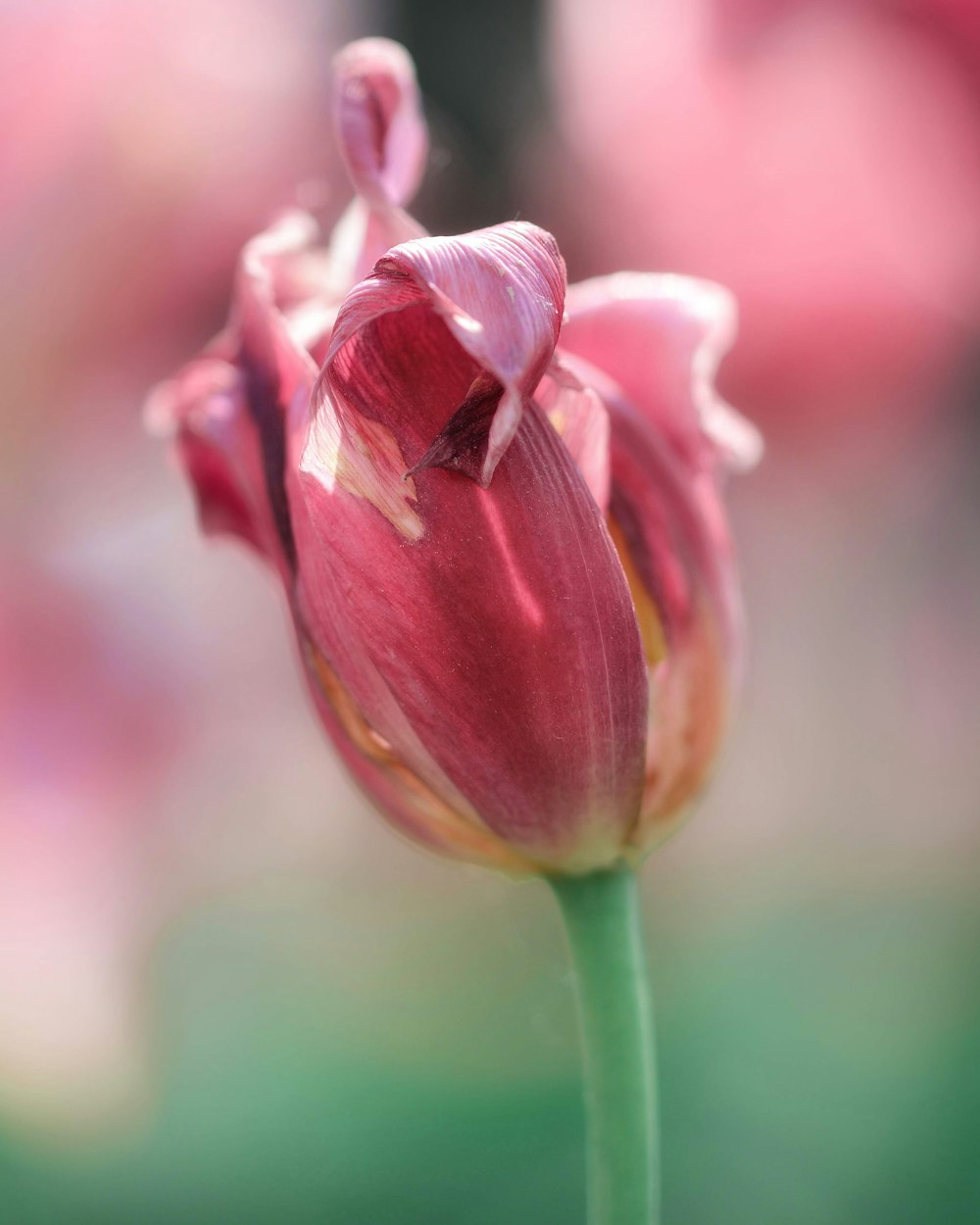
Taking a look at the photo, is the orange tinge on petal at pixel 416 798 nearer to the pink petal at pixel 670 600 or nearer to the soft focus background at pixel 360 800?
the pink petal at pixel 670 600

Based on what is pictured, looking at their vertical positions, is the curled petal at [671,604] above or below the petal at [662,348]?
below

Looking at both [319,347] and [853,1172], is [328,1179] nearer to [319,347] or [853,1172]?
[853,1172]

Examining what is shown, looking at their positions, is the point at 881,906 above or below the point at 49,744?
below

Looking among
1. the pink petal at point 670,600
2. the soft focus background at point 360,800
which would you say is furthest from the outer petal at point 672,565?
the soft focus background at point 360,800

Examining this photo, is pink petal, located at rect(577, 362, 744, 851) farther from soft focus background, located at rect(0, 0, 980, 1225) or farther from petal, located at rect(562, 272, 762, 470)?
soft focus background, located at rect(0, 0, 980, 1225)

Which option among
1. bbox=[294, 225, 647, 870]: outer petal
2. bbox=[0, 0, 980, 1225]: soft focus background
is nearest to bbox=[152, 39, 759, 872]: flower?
bbox=[294, 225, 647, 870]: outer petal

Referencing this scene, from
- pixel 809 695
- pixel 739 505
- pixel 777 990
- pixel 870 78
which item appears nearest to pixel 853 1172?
pixel 777 990
